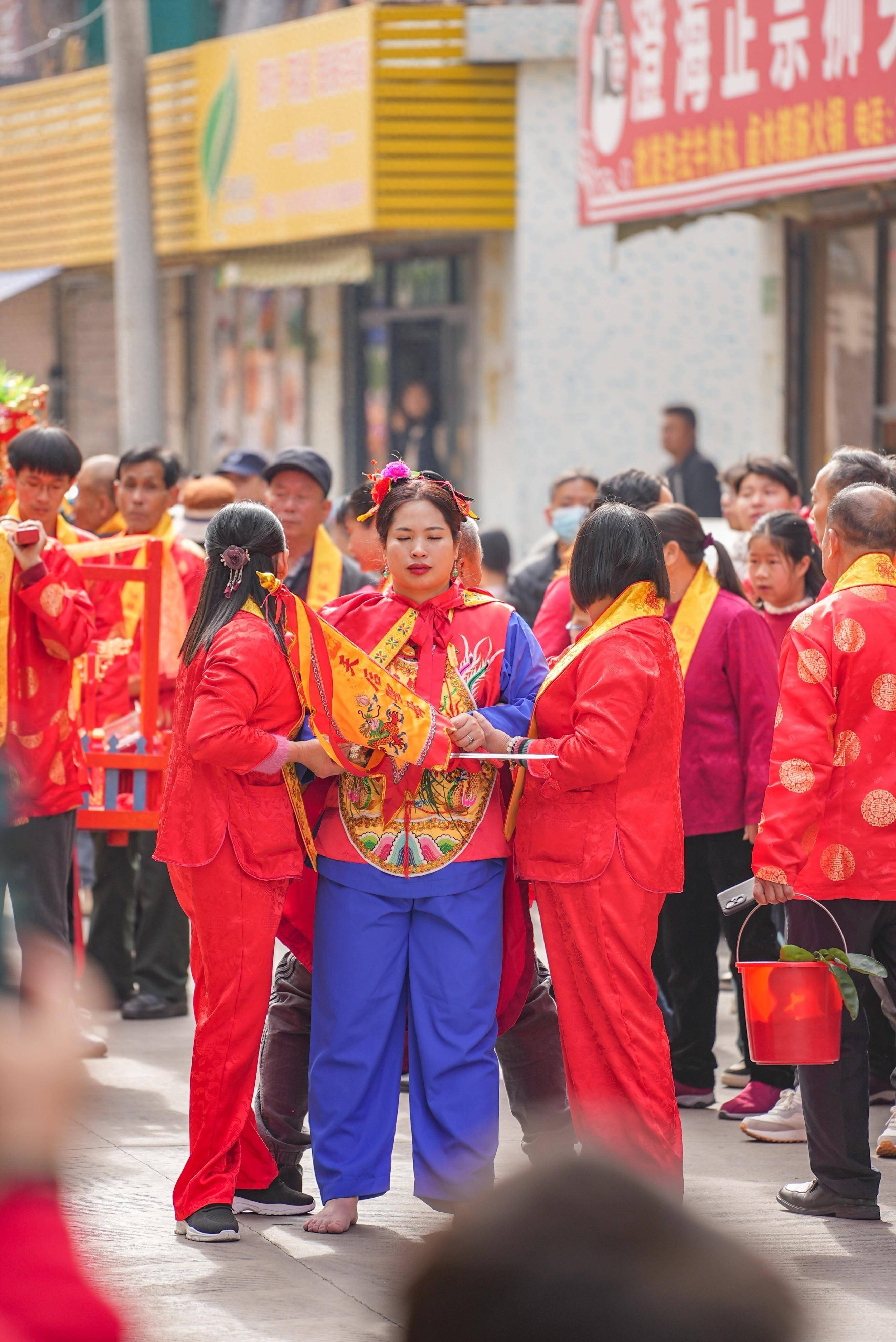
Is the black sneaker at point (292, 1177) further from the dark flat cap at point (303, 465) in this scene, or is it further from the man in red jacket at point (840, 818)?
the dark flat cap at point (303, 465)

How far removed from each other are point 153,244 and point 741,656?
10783 mm

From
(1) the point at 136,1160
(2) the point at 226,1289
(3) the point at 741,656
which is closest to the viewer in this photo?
(2) the point at 226,1289

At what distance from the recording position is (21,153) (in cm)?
1872

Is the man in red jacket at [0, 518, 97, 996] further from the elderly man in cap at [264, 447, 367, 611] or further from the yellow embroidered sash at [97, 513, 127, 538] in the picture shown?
the yellow embroidered sash at [97, 513, 127, 538]

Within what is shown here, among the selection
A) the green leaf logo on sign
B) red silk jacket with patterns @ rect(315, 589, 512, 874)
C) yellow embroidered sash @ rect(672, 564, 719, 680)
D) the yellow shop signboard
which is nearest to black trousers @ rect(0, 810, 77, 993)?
red silk jacket with patterns @ rect(315, 589, 512, 874)

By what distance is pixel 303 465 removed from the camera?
658 cm

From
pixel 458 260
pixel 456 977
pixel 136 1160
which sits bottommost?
pixel 136 1160

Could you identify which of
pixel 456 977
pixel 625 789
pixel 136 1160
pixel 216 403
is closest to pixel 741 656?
pixel 625 789

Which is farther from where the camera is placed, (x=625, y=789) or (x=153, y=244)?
(x=153, y=244)

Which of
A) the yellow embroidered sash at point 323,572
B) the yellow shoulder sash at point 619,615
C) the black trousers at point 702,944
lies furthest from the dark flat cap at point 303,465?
the yellow shoulder sash at point 619,615

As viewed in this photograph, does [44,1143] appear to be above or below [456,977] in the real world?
above

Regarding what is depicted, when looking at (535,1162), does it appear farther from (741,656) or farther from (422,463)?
(422,463)

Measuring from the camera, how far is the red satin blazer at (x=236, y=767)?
171 inches

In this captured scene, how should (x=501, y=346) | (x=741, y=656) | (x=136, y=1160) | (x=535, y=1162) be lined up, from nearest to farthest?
(x=535, y=1162) → (x=136, y=1160) → (x=741, y=656) → (x=501, y=346)
